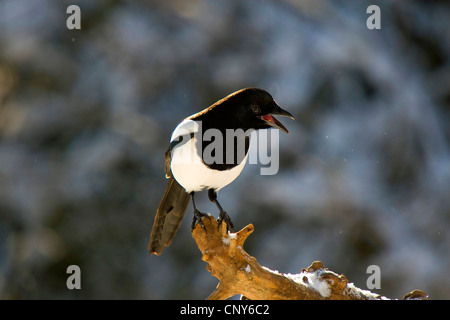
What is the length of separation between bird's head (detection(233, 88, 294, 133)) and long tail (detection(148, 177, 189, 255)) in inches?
18.7

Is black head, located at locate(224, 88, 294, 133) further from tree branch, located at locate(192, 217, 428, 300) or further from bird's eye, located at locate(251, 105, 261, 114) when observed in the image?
tree branch, located at locate(192, 217, 428, 300)

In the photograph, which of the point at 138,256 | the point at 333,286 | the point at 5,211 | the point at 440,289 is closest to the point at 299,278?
the point at 333,286

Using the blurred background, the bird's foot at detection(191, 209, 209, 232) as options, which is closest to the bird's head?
the bird's foot at detection(191, 209, 209, 232)

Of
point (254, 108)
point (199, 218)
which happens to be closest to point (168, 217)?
point (199, 218)

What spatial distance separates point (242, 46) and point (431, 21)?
64.4 inches

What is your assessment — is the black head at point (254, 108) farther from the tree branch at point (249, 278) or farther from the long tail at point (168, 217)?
the long tail at point (168, 217)

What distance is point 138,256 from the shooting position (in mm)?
3619

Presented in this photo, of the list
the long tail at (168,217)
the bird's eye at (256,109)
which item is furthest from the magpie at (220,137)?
the long tail at (168,217)

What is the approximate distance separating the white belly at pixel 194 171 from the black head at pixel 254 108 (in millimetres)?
159

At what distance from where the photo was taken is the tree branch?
1.49m

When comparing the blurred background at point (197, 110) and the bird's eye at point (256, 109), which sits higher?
the blurred background at point (197, 110)

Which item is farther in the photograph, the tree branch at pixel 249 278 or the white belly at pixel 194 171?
the white belly at pixel 194 171

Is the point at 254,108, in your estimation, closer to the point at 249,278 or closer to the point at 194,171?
the point at 194,171

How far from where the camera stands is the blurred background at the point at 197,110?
357 centimetres
